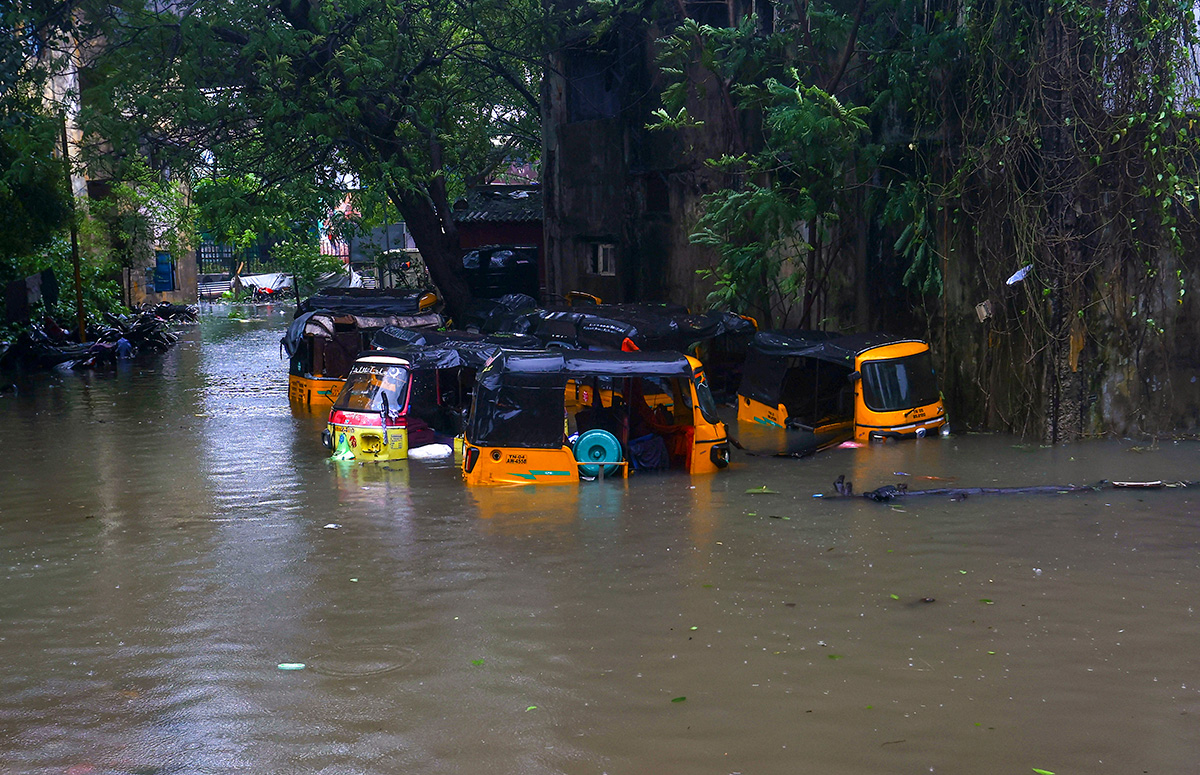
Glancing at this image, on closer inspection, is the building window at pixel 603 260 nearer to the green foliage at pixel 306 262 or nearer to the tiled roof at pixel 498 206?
the tiled roof at pixel 498 206

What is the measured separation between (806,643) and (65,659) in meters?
4.71

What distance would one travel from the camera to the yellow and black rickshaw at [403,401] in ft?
45.4

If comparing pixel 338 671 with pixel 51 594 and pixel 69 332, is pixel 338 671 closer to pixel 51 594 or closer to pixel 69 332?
pixel 51 594

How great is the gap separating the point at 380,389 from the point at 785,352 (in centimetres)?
534

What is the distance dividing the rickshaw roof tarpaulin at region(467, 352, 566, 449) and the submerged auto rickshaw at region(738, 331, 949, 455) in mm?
3442

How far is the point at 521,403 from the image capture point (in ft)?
38.1

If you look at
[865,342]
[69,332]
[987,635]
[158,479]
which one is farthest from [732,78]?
[69,332]

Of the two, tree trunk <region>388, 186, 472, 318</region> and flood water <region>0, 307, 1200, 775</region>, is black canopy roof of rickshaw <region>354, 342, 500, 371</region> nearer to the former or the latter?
flood water <region>0, 307, 1200, 775</region>

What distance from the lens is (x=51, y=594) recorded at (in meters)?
8.42

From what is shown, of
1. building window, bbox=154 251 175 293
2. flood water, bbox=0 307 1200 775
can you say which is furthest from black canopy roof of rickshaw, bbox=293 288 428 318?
building window, bbox=154 251 175 293

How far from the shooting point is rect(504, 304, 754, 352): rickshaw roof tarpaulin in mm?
16141

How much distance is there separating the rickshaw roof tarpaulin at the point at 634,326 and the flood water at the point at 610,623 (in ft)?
12.0

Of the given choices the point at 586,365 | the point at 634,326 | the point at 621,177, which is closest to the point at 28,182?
the point at 621,177

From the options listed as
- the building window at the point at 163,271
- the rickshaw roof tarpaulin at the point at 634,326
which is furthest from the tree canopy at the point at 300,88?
the building window at the point at 163,271
